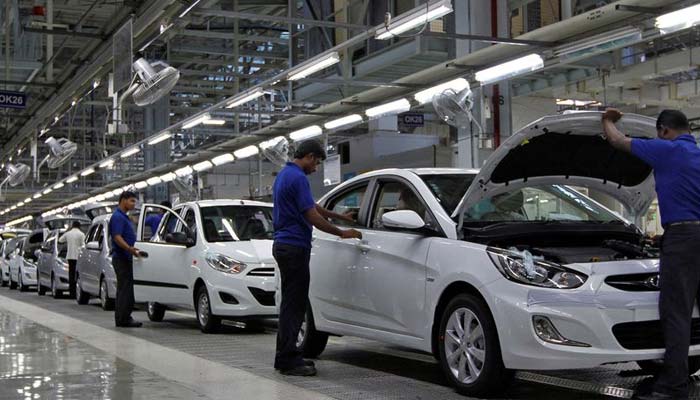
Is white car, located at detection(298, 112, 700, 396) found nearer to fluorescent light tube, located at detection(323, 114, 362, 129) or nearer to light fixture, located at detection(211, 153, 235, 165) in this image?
fluorescent light tube, located at detection(323, 114, 362, 129)

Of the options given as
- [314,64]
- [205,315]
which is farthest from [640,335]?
[314,64]

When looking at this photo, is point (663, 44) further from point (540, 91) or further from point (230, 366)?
point (230, 366)

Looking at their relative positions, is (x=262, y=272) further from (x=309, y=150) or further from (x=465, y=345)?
(x=465, y=345)

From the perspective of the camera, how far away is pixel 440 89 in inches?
586

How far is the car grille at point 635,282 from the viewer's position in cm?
571

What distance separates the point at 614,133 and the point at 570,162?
969 millimetres

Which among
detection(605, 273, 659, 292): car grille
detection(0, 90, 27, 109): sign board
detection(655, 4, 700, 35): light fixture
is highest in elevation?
detection(0, 90, 27, 109): sign board

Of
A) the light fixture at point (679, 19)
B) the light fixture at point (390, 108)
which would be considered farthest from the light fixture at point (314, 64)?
the light fixture at point (679, 19)

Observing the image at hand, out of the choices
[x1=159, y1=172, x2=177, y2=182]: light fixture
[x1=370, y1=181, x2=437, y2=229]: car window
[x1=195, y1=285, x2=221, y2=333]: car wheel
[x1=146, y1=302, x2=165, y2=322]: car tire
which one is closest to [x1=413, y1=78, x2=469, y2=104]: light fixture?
[x1=195, y1=285, x2=221, y2=333]: car wheel

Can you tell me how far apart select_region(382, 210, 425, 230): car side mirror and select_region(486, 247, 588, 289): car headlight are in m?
0.75

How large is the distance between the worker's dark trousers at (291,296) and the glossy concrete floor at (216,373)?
19 cm

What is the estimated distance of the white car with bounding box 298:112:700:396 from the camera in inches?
222

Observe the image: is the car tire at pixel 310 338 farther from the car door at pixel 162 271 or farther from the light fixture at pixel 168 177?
the light fixture at pixel 168 177

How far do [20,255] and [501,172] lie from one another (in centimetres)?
2109
